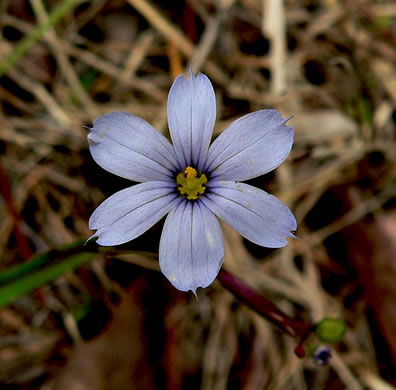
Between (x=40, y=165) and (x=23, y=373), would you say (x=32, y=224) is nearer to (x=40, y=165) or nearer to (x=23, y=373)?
(x=40, y=165)

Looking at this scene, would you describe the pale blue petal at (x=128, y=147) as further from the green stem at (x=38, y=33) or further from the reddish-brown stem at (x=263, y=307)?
the green stem at (x=38, y=33)

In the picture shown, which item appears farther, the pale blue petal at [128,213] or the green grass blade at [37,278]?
the green grass blade at [37,278]

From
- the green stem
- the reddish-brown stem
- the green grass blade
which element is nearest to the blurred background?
the green stem

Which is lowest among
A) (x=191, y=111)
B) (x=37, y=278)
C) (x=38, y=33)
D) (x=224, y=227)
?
(x=37, y=278)

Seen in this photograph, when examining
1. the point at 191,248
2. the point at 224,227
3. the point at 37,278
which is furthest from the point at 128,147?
the point at 224,227

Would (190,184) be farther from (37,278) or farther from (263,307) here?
(37,278)

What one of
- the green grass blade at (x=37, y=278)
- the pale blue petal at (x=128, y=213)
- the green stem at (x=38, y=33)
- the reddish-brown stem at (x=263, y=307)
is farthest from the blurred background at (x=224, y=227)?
the pale blue petal at (x=128, y=213)

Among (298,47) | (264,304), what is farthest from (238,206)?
(298,47)
